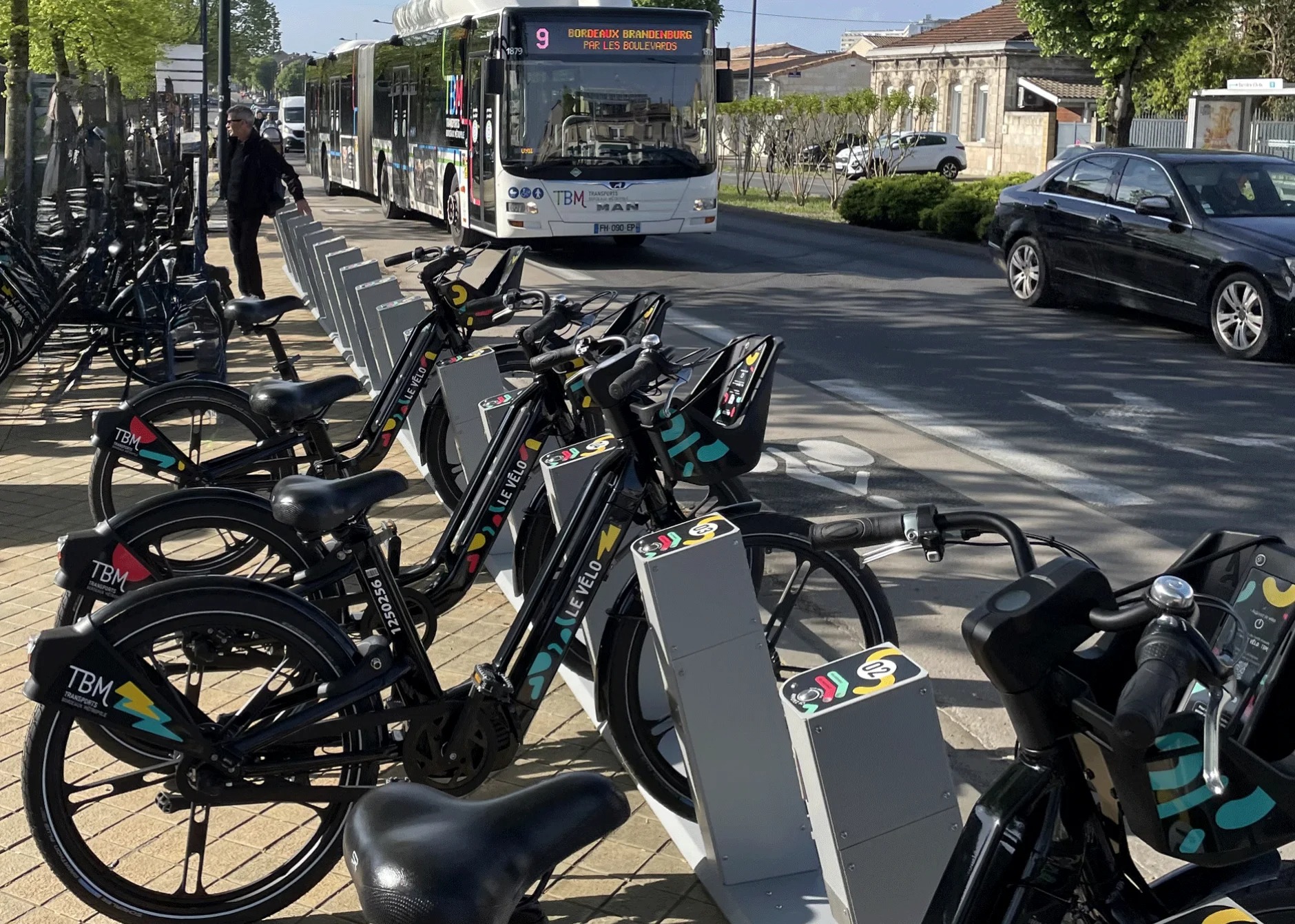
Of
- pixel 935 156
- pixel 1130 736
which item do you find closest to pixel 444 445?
pixel 1130 736

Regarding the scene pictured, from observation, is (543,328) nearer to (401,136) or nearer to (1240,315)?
(1240,315)

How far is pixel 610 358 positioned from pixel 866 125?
28434mm

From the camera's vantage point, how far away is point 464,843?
182 cm

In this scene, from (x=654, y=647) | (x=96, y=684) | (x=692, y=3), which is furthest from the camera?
(x=692, y=3)

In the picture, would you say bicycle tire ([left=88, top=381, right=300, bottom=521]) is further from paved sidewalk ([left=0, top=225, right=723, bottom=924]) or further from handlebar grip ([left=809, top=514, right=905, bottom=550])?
handlebar grip ([left=809, top=514, right=905, bottom=550])

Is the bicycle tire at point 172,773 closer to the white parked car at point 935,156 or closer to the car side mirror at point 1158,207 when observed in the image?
the car side mirror at point 1158,207

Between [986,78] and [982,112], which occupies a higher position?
[986,78]

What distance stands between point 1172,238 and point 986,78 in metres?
48.3

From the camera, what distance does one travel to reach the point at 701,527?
344 centimetres

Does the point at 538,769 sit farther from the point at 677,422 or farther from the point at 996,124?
the point at 996,124

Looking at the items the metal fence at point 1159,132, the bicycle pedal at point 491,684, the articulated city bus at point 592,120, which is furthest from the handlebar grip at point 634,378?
the metal fence at point 1159,132

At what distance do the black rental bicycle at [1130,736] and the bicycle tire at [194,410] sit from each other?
367 centimetres

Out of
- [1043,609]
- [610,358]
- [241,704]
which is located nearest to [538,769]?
[241,704]

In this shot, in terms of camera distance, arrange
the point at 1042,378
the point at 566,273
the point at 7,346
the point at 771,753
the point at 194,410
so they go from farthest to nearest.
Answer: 1. the point at 566,273
2. the point at 1042,378
3. the point at 7,346
4. the point at 194,410
5. the point at 771,753
